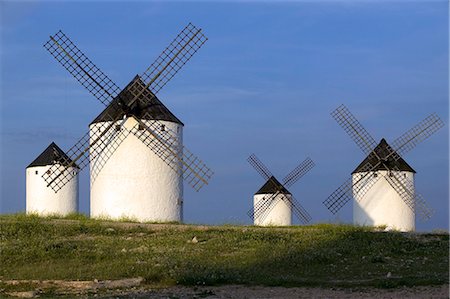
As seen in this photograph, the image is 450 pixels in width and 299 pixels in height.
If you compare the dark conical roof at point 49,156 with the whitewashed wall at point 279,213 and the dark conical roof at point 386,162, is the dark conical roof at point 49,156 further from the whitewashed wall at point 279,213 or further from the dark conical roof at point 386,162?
the dark conical roof at point 386,162

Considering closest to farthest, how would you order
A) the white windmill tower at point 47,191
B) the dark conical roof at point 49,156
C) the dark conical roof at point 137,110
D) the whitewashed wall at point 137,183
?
the whitewashed wall at point 137,183 < the dark conical roof at point 137,110 < the white windmill tower at point 47,191 < the dark conical roof at point 49,156

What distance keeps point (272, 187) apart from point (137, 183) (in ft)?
60.3

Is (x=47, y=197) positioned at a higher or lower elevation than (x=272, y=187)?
lower

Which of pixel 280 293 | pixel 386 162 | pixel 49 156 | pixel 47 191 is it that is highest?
pixel 49 156

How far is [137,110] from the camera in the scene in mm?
29531

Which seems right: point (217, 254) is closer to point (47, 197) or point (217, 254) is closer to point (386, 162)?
point (386, 162)

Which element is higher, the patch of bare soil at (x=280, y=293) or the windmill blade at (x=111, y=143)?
the windmill blade at (x=111, y=143)

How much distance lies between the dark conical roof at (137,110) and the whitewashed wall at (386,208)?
12.2 metres

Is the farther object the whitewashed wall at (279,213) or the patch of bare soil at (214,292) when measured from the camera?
the whitewashed wall at (279,213)

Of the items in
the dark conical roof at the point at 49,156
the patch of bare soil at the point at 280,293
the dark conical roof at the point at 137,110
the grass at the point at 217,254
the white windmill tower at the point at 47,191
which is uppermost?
the dark conical roof at the point at 137,110

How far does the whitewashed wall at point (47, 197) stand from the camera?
127 ft

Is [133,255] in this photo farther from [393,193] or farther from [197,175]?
[393,193]

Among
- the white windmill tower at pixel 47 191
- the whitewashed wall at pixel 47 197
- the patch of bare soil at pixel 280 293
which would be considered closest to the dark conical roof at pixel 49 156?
the white windmill tower at pixel 47 191

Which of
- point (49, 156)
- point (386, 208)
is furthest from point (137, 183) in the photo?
point (386, 208)
